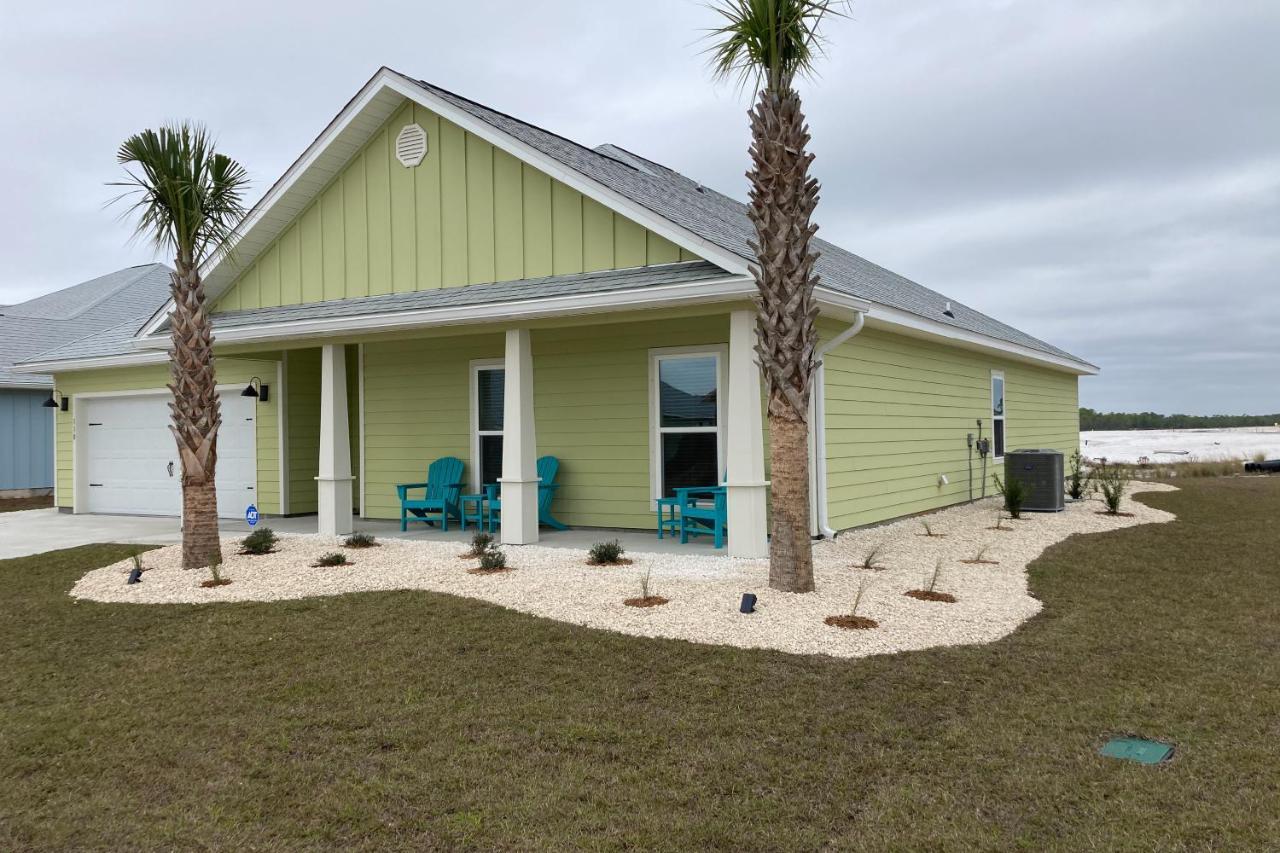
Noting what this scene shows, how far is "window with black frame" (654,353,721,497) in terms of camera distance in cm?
1015

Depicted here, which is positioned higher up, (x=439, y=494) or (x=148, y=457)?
(x=148, y=457)

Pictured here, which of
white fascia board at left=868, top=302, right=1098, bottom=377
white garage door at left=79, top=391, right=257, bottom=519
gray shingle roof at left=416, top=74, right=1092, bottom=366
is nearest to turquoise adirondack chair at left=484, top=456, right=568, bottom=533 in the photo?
gray shingle roof at left=416, top=74, right=1092, bottom=366

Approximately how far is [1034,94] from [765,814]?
1286 centimetres

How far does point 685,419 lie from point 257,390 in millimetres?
7322

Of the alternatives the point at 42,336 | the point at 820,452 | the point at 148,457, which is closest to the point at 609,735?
the point at 820,452

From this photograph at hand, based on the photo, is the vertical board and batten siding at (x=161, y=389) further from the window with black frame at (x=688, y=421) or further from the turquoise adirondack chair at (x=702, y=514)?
the turquoise adirondack chair at (x=702, y=514)

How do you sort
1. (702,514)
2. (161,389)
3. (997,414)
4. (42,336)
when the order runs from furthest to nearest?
1. (42,336)
2. (997,414)
3. (161,389)
4. (702,514)

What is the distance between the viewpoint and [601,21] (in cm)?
1112

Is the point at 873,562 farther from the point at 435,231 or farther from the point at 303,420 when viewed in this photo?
the point at 303,420

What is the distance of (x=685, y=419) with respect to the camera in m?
10.3

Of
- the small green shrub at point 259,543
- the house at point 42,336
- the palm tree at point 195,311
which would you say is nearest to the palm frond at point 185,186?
the palm tree at point 195,311

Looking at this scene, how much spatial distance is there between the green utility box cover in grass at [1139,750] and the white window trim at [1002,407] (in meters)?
12.3

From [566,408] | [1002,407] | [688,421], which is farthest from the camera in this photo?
[1002,407]

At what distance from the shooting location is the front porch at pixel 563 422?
29.2 feet
